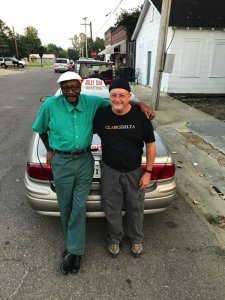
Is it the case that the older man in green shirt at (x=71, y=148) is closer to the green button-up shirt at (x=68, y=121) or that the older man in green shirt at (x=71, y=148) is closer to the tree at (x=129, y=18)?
the green button-up shirt at (x=68, y=121)

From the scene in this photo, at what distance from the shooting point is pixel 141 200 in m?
2.99

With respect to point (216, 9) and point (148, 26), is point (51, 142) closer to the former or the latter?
point (216, 9)

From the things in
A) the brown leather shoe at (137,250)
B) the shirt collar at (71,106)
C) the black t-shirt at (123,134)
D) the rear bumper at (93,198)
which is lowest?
the brown leather shoe at (137,250)

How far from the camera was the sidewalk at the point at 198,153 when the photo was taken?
4496mm

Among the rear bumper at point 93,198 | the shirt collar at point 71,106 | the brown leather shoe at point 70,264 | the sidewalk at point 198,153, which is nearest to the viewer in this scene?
the shirt collar at point 71,106

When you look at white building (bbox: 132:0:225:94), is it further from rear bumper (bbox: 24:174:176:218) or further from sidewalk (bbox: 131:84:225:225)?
rear bumper (bbox: 24:174:176:218)

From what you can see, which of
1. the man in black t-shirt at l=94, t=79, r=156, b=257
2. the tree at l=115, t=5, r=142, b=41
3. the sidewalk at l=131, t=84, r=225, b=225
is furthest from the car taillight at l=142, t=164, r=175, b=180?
the tree at l=115, t=5, r=142, b=41

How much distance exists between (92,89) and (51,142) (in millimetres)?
2099

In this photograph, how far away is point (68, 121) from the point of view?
2.58 meters

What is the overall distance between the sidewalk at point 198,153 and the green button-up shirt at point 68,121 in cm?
220

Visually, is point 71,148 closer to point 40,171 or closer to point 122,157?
point 122,157

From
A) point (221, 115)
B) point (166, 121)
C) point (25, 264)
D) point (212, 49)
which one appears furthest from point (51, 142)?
point (212, 49)

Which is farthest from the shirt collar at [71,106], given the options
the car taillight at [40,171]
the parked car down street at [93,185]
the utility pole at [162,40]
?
the utility pole at [162,40]

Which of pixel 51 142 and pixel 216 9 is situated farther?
pixel 216 9
